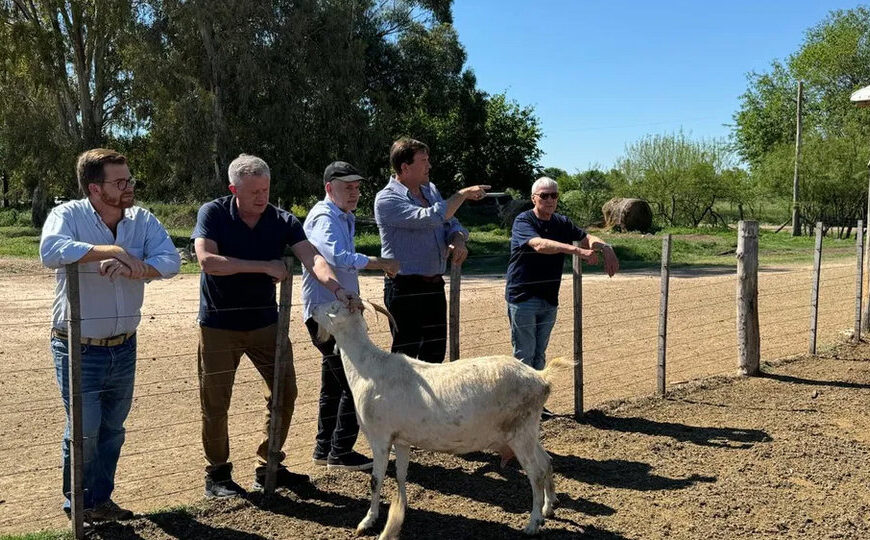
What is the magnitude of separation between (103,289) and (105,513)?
127cm

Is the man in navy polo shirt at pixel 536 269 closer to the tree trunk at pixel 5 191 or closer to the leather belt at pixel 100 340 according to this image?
the leather belt at pixel 100 340

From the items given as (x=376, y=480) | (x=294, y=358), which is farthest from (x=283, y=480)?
(x=294, y=358)

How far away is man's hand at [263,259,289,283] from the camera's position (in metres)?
4.53

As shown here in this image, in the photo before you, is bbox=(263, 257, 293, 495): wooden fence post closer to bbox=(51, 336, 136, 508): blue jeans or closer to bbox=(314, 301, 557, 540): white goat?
bbox=(314, 301, 557, 540): white goat

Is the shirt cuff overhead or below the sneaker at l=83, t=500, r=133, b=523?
overhead

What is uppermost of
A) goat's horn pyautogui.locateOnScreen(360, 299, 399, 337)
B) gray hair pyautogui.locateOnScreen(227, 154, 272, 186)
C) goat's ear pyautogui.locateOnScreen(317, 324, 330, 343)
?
gray hair pyautogui.locateOnScreen(227, 154, 272, 186)

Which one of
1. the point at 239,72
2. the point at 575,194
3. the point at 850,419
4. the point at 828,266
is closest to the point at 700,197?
the point at 575,194

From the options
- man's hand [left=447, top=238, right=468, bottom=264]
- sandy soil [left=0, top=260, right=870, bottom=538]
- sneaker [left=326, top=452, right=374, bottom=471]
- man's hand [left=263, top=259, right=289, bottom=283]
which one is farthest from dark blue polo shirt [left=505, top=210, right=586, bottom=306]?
man's hand [left=263, top=259, right=289, bottom=283]

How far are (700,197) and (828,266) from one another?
1731 centimetres

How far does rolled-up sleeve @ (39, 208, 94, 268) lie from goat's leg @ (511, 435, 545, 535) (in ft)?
8.16

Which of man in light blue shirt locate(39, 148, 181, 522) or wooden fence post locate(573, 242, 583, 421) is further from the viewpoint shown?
wooden fence post locate(573, 242, 583, 421)

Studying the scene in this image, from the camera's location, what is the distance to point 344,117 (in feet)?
77.0

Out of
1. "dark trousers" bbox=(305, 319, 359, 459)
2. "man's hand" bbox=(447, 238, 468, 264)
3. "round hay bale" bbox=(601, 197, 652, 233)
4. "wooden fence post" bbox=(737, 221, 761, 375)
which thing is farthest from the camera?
"round hay bale" bbox=(601, 197, 652, 233)

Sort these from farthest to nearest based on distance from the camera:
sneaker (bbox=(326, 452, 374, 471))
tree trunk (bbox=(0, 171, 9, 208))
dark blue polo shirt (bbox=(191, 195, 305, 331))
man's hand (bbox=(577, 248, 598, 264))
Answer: tree trunk (bbox=(0, 171, 9, 208)), man's hand (bbox=(577, 248, 598, 264)), sneaker (bbox=(326, 452, 374, 471)), dark blue polo shirt (bbox=(191, 195, 305, 331))
